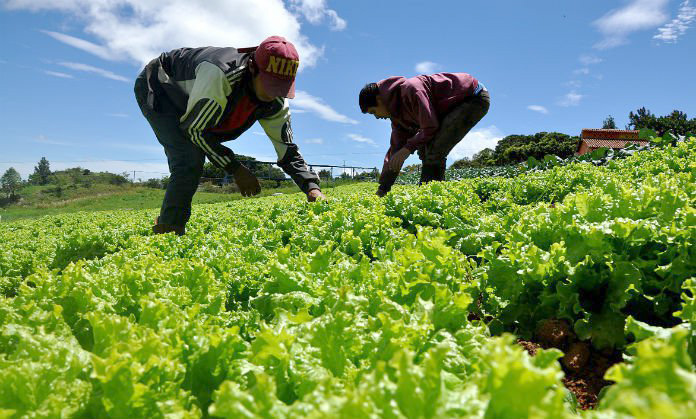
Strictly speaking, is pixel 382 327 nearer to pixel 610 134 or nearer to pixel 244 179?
pixel 244 179

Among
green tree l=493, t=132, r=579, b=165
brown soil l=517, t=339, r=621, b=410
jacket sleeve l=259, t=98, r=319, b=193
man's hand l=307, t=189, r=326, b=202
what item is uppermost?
green tree l=493, t=132, r=579, b=165

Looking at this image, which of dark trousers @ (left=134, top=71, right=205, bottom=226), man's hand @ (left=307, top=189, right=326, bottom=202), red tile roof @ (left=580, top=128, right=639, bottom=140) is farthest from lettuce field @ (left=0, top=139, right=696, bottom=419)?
red tile roof @ (left=580, top=128, right=639, bottom=140)

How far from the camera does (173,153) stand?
5.27 m

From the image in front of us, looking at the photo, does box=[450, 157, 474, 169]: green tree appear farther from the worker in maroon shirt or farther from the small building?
the worker in maroon shirt

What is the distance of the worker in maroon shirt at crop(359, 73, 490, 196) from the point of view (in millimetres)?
7289

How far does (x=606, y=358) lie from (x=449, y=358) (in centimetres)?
136

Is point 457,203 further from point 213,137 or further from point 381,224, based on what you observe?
point 213,137

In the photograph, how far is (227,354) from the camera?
1785mm

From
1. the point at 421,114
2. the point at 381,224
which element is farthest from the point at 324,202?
the point at 421,114

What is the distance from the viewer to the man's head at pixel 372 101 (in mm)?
7469

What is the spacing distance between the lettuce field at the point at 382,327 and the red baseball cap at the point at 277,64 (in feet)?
5.08

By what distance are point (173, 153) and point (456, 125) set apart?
4410 millimetres

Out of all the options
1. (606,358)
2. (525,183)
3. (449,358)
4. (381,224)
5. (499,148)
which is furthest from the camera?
(499,148)

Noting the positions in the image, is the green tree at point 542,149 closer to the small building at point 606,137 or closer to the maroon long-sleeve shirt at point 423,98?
the small building at point 606,137
